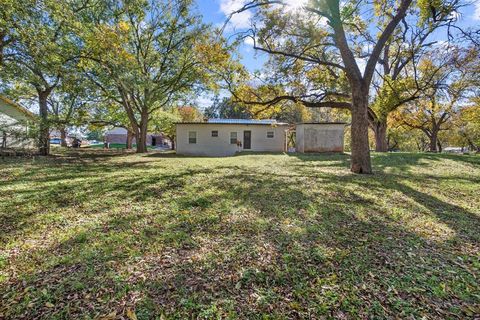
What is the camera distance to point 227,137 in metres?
17.8

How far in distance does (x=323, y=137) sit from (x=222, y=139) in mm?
7054

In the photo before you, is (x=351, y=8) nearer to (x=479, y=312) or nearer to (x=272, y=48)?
(x=272, y=48)

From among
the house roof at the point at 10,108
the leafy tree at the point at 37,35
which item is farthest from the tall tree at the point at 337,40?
the house roof at the point at 10,108

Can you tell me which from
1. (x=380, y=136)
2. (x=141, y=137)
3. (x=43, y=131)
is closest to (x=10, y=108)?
(x=43, y=131)

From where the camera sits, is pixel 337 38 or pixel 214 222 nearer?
pixel 214 222

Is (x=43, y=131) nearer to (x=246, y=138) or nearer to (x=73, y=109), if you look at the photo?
(x=73, y=109)

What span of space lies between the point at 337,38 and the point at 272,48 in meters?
2.68

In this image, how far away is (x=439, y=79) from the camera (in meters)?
11.8

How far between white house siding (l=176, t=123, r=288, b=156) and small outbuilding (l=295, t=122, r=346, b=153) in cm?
218

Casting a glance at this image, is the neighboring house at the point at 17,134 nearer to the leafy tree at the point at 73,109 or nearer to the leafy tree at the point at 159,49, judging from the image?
the leafy tree at the point at 73,109

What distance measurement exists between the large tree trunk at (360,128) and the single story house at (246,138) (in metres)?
8.92

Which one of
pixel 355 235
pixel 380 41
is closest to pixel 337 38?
pixel 380 41

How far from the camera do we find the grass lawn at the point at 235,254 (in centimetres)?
198

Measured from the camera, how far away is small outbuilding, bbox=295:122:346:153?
53.0 ft
